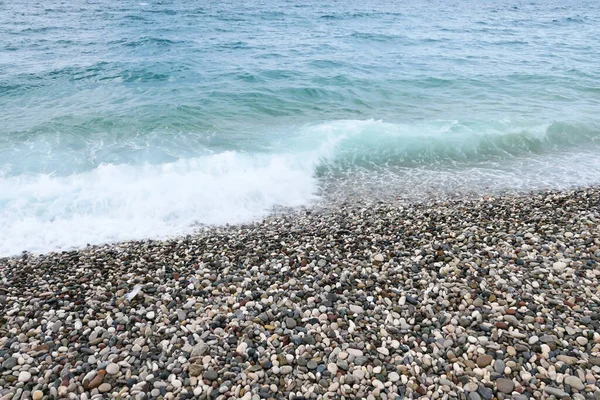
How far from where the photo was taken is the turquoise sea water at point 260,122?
423 inches

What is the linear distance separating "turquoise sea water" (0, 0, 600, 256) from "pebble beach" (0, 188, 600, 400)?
2.37 metres

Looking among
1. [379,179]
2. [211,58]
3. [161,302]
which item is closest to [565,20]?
[211,58]

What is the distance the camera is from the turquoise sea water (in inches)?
423

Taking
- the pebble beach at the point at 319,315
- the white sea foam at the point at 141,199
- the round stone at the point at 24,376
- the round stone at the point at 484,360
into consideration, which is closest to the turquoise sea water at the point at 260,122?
the white sea foam at the point at 141,199

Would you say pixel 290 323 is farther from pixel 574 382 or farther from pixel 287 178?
pixel 287 178

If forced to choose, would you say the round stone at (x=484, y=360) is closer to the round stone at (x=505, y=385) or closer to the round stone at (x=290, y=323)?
the round stone at (x=505, y=385)

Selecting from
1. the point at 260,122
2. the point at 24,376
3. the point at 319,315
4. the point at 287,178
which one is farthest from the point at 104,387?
the point at 260,122

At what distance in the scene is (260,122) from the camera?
17094 millimetres

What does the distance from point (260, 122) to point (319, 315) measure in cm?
1240

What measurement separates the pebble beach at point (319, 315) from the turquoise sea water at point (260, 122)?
7.78 feet

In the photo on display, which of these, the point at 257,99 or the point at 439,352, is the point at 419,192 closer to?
the point at 439,352

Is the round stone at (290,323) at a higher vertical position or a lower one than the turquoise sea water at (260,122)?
higher

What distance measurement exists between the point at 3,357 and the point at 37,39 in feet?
106

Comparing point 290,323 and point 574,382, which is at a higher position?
point 574,382
